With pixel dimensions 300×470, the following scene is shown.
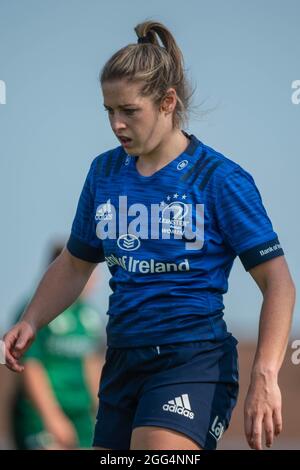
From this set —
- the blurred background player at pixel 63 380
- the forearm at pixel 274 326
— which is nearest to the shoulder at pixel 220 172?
the forearm at pixel 274 326

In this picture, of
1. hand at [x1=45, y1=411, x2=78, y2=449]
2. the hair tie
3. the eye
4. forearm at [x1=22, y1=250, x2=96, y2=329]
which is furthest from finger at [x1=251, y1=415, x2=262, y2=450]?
hand at [x1=45, y1=411, x2=78, y2=449]

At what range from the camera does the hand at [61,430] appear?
7.40 meters

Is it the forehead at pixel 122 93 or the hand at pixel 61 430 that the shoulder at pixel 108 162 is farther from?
the hand at pixel 61 430

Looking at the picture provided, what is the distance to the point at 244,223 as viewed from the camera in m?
4.66

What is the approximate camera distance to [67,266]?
520 cm

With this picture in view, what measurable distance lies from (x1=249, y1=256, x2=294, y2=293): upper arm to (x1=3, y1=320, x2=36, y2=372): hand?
99 cm

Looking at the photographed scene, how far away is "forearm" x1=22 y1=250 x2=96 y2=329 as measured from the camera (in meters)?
5.12

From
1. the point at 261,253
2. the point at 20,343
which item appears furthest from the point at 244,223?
the point at 20,343

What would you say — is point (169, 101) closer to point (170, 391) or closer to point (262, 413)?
point (170, 391)

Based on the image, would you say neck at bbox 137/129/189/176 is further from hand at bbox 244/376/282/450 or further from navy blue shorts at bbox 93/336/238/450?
hand at bbox 244/376/282/450

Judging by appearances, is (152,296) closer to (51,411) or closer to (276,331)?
(276,331)

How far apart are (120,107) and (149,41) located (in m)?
0.42

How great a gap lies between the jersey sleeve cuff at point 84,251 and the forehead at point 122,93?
69cm

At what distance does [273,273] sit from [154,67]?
936 mm
